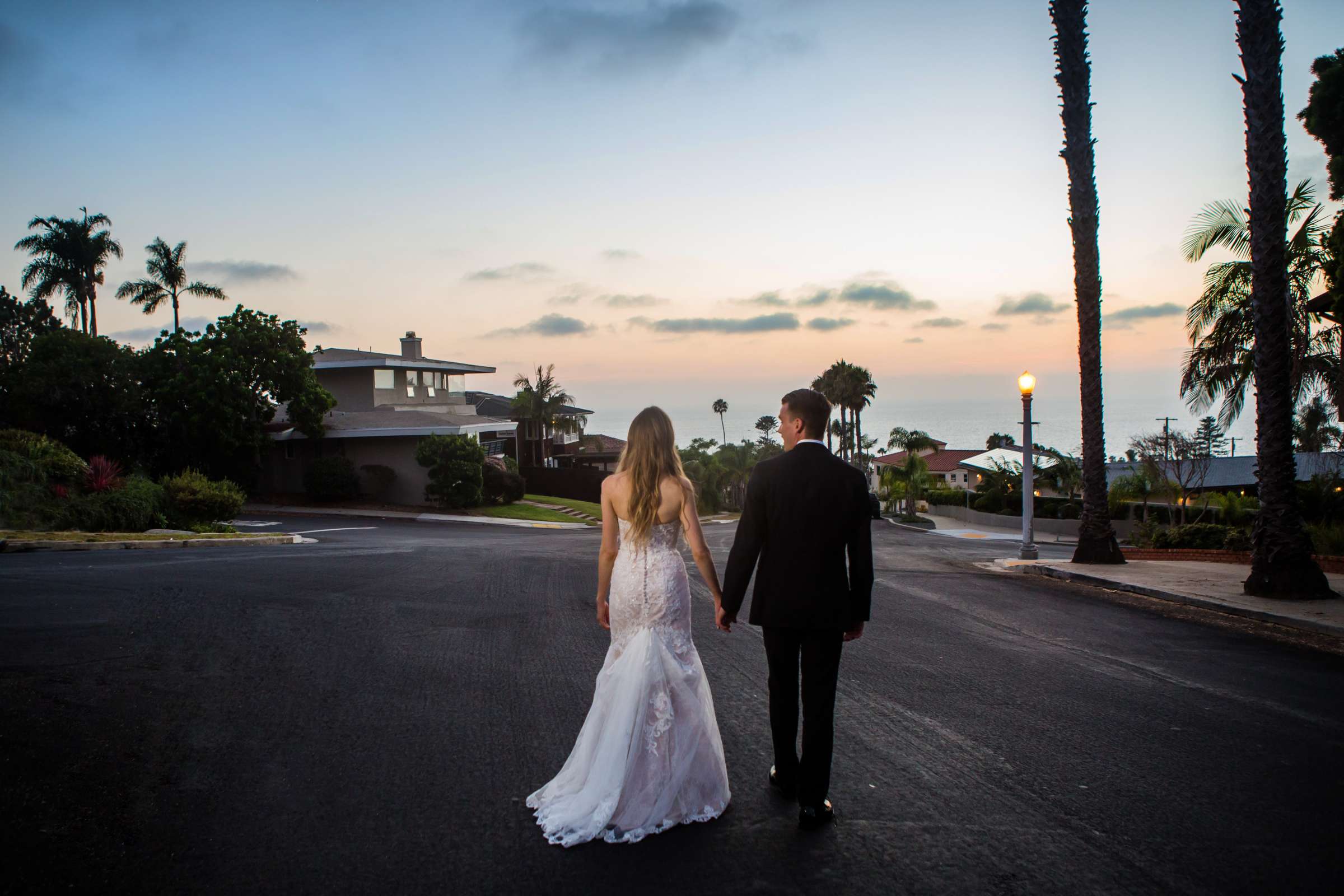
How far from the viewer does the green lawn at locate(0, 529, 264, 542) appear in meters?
16.0

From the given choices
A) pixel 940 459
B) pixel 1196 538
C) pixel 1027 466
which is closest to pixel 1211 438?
pixel 1196 538

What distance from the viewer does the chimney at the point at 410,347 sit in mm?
47875

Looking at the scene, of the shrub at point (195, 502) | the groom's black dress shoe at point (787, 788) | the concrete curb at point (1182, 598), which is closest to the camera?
the groom's black dress shoe at point (787, 788)

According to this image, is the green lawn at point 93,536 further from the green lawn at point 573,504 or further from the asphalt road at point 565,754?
the green lawn at point 573,504

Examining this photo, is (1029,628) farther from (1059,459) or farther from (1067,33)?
(1059,459)

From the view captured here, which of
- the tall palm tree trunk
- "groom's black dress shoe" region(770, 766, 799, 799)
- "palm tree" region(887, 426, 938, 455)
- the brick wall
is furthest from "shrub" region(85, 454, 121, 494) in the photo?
"palm tree" region(887, 426, 938, 455)

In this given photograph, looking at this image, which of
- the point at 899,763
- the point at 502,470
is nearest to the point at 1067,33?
the point at 899,763

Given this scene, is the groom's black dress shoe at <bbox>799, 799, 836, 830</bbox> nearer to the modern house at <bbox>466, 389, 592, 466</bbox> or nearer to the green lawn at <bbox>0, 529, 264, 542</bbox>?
the green lawn at <bbox>0, 529, 264, 542</bbox>

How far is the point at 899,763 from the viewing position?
5.28 metres

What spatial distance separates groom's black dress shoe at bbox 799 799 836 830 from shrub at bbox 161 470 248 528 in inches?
846

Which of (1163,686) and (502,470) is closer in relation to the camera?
(1163,686)

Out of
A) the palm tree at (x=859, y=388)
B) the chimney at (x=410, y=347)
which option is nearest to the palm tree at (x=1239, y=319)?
the chimney at (x=410, y=347)

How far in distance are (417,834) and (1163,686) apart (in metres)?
5.96

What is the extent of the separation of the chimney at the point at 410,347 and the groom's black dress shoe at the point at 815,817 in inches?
1824
